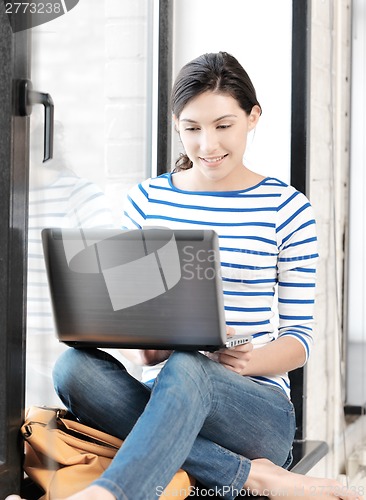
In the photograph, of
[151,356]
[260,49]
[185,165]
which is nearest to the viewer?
[151,356]

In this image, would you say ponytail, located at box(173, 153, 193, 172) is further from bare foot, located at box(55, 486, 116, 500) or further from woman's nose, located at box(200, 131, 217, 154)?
bare foot, located at box(55, 486, 116, 500)

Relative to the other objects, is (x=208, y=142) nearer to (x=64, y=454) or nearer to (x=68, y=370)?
(x=68, y=370)

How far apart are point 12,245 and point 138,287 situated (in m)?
0.24

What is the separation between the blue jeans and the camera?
1.39 meters

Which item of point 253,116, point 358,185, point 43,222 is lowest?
point 43,222

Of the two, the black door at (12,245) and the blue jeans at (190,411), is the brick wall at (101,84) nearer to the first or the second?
the black door at (12,245)

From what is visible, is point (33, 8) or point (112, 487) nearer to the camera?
point (112, 487)

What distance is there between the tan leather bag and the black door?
0.04m

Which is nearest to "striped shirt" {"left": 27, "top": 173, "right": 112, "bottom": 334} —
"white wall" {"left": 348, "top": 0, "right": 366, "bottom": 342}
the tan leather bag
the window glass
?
the window glass

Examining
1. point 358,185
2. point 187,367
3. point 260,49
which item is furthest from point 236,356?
point 358,185

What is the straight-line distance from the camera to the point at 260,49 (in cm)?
227

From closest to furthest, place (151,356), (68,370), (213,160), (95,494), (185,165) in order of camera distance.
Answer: (95,494) → (68,370) → (151,356) → (213,160) → (185,165)

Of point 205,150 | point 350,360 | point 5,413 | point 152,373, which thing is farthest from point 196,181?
point 350,360

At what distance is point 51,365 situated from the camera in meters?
1.64
